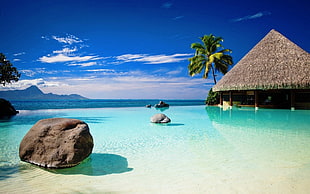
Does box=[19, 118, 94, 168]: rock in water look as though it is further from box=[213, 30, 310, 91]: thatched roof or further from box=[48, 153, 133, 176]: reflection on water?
box=[213, 30, 310, 91]: thatched roof

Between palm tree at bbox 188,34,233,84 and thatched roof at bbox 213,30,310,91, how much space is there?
5.42m

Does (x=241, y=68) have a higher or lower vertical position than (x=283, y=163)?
higher

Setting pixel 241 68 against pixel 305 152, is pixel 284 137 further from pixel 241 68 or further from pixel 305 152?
pixel 241 68

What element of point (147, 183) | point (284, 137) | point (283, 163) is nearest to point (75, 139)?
point (147, 183)

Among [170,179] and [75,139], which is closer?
[170,179]

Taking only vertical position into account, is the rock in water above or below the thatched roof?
below

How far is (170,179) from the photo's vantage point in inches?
125

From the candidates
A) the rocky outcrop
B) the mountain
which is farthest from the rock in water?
the mountain

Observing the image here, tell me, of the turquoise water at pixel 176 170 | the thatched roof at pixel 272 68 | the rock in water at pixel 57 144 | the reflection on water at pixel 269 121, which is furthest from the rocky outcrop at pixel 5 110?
the thatched roof at pixel 272 68

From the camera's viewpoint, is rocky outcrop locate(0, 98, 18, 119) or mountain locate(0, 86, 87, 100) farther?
mountain locate(0, 86, 87, 100)

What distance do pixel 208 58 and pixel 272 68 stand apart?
29.5ft

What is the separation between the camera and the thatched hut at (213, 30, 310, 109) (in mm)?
14836

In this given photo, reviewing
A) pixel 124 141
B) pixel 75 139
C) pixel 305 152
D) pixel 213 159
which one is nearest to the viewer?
pixel 75 139

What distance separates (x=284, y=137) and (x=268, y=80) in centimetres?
1055
